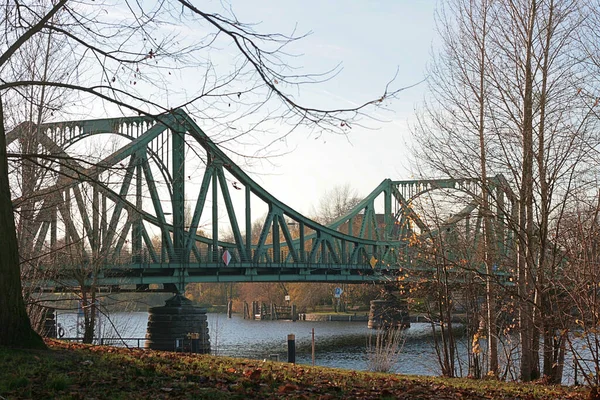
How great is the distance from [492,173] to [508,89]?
1.61m

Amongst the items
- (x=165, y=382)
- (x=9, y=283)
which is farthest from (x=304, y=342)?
(x=165, y=382)

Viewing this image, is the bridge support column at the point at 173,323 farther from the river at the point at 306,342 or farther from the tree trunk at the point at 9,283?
the tree trunk at the point at 9,283

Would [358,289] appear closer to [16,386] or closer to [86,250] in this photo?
[86,250]

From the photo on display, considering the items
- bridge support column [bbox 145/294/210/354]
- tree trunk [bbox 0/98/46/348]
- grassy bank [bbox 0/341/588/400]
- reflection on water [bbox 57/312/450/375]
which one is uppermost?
tree trunk [bbox 0/98/46/348]

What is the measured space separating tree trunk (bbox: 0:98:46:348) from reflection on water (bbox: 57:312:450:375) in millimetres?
18137

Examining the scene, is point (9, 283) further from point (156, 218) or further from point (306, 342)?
point (306, 342)

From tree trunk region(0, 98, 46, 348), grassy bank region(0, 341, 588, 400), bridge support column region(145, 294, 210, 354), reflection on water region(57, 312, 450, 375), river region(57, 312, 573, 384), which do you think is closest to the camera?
grassy bank region(0, 341, 588, 400)

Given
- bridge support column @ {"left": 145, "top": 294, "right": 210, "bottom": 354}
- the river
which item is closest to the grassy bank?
the river

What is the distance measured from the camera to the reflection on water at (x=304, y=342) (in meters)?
31.5

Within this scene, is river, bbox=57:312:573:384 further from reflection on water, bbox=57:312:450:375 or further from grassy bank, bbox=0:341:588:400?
grassy bank, bbox=0:341:588:400

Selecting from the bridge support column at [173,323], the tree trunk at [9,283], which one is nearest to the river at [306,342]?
the bridge support column at [173,323]

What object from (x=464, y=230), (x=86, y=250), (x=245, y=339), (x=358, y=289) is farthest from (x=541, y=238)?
(x=358, y=289)

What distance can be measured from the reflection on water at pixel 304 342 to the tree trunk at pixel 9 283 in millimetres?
18137

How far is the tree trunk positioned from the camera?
872 cm
